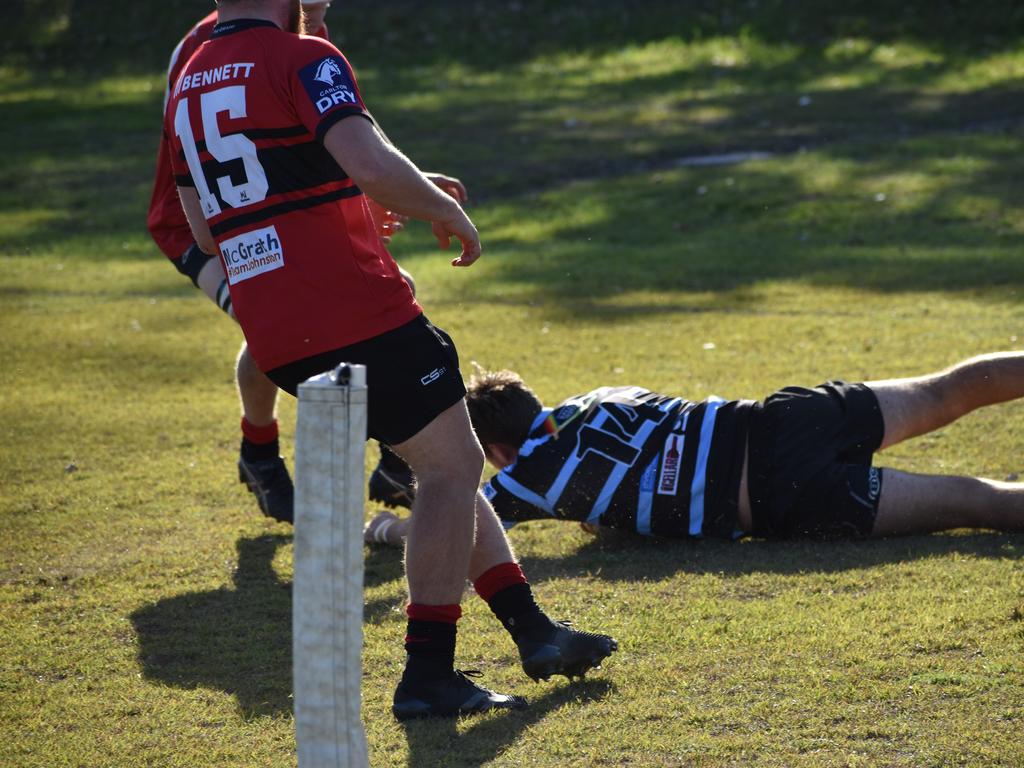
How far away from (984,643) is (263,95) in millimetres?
2386

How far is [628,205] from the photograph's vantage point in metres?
12.2

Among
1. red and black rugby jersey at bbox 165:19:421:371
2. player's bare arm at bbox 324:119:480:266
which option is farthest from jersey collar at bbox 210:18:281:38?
player's bare arm at bbox 324:119:480:266

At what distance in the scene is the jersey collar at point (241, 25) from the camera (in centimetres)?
343

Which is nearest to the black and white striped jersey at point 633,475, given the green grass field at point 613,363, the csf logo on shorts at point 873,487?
the green grass field at point 613,363

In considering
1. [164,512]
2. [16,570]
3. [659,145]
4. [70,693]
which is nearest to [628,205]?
[659,145]

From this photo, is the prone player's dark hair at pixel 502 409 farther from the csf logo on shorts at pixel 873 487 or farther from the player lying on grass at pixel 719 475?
the csf logo on shorts at pixel 873 487

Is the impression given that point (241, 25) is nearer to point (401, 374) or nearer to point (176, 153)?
point (176, 153)

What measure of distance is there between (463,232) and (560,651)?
1.12m

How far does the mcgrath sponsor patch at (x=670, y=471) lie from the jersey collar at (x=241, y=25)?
2020 millimetres

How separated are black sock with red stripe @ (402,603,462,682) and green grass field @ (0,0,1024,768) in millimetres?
138

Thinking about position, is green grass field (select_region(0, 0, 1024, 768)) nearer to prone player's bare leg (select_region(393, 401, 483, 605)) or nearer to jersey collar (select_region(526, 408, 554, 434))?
prone player's bare leg (select_region(393, 401, 483, 605))

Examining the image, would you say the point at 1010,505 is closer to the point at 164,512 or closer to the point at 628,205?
the point at 164,512

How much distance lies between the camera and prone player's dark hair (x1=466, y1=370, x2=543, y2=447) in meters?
4.77

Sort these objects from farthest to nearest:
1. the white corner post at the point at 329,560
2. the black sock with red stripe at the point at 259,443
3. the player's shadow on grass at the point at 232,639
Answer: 1. the black sock with red stripe at the point at 259,443
2. the player's shadow on grass at the point at 232,639
3. the white corner post at the point at 329,560
